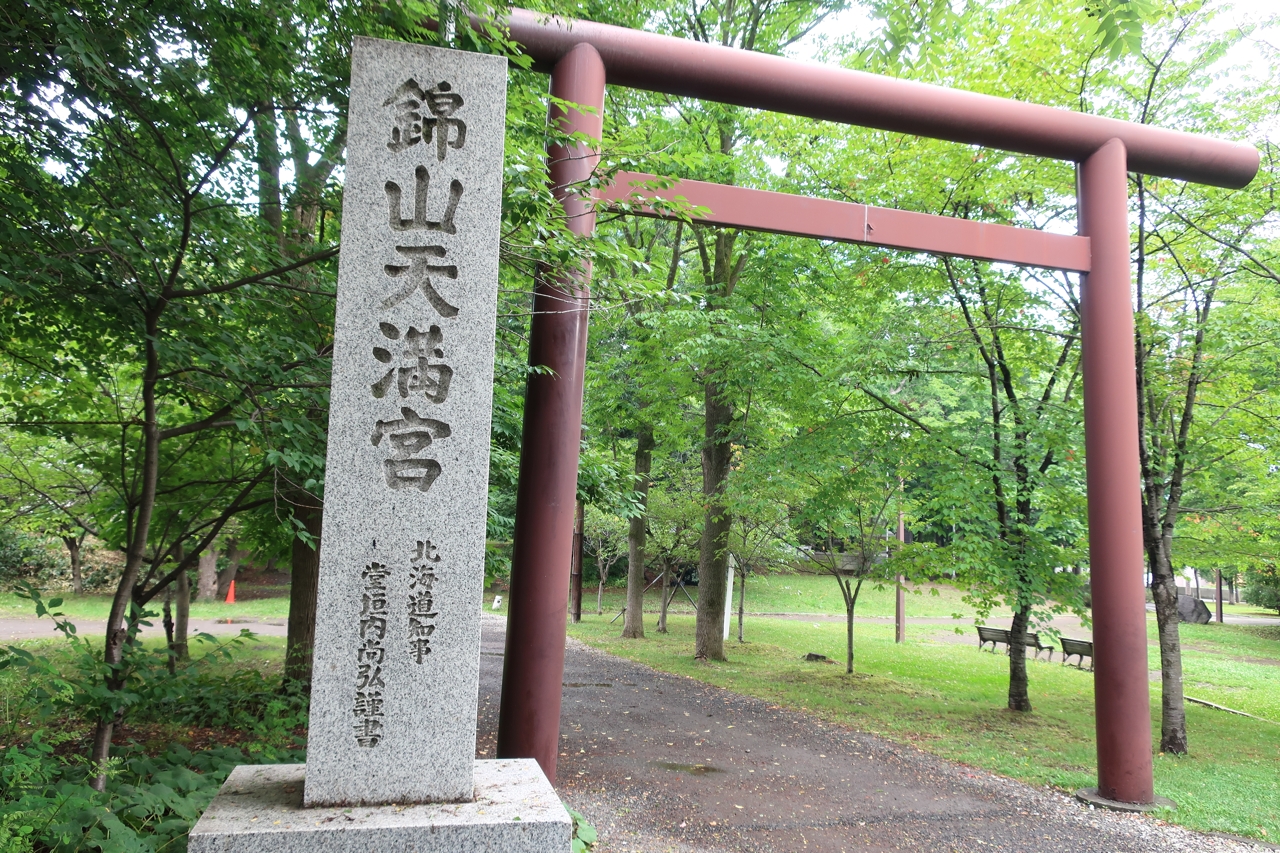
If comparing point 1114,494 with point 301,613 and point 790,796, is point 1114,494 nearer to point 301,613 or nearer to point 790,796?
point 790,796

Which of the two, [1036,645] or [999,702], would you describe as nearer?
[1036,645]

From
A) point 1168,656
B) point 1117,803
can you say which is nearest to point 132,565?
point 1117,803

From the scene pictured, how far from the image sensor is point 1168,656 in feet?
27.0

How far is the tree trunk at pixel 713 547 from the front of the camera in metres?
13.9

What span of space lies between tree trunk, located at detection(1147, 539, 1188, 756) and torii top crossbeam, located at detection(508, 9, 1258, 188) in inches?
153

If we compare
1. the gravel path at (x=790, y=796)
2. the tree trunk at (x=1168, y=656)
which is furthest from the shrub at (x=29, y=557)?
the tree trunk at (x=1168, y=656)

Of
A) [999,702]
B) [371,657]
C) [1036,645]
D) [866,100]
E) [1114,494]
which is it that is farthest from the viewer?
[999,702]

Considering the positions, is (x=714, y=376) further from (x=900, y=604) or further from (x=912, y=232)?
(x=900, y=604)

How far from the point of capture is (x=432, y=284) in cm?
336

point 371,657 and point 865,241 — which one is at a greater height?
point 865,241

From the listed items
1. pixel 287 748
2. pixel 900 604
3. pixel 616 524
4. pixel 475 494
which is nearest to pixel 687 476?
pixel 616 524

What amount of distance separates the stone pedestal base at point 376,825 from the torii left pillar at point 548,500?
185 cm

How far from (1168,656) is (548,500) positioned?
7128 millimetres

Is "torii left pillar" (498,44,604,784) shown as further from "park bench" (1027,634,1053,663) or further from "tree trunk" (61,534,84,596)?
"park bench" (1027,634,1053,663)
